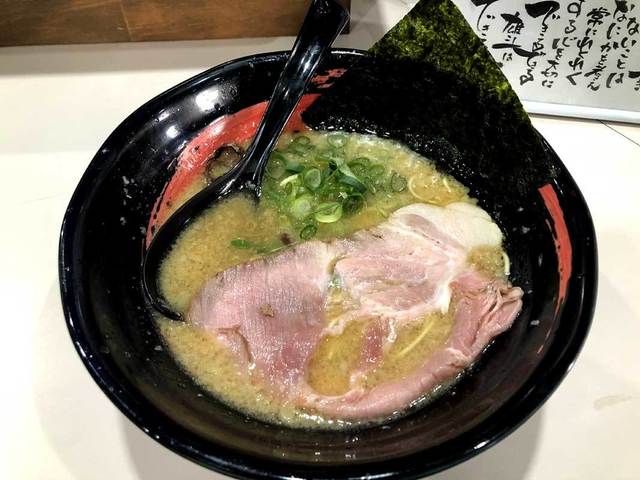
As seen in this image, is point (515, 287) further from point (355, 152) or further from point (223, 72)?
point (223, 72)

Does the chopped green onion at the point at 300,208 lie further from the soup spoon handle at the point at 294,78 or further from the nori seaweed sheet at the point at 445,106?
the nori seaweed sheet at the point at 445,106

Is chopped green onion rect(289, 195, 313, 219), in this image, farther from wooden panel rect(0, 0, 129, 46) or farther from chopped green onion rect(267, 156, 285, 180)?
wooden panel rect(0, 0, 129, 46)

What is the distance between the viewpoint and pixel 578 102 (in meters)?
1.86

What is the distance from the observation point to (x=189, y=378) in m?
1.27

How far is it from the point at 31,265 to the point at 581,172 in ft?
5.14

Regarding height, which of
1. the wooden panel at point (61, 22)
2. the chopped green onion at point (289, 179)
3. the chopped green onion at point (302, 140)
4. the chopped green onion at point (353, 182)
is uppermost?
the wooden panel at point (61, 22)

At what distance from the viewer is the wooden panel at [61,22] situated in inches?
78.9

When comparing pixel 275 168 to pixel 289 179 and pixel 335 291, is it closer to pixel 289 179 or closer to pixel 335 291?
pixel 289 179

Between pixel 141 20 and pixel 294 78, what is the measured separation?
81 cm

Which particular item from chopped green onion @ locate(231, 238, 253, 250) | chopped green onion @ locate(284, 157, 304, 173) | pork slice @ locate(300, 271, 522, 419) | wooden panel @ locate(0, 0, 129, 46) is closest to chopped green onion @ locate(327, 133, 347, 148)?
chopped green onion @ locate(284, 157, 304, 173)

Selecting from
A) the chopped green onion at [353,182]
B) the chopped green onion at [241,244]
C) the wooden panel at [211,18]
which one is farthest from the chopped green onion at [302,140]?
the wooden panel at [211,18]

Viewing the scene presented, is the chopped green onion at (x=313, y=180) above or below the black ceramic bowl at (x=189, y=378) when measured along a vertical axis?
above

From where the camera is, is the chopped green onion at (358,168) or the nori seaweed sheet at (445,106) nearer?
the nori seaweed sheet at (445,106)

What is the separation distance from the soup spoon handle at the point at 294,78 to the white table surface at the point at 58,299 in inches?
22.3
